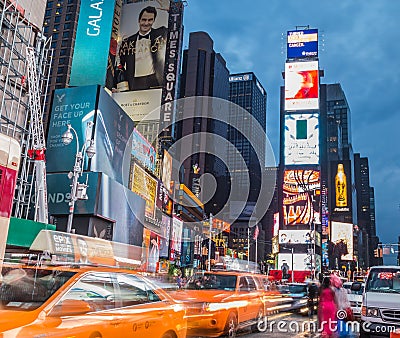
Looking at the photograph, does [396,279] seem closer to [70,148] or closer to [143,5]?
[70,148]

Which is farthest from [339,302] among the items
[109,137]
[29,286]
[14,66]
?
[109,137]

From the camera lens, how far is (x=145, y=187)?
56.2 metres

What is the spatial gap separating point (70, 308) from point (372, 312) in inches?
303

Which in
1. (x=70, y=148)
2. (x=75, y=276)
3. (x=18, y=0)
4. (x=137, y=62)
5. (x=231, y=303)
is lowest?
(x=231, y=303)

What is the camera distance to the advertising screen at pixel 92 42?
164 feet

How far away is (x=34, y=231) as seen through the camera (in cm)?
2478

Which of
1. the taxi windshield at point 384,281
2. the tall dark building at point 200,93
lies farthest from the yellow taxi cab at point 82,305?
the tall dark building at point 200,93

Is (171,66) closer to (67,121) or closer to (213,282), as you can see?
(67,121)

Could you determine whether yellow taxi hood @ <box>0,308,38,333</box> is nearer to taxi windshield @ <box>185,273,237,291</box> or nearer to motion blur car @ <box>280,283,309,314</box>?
taxi windshield @ <box>185,273,237,291</box>

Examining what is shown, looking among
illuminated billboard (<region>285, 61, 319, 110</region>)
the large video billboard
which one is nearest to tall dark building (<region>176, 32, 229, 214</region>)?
illuminated billboard (<region>285, 61, 319, 110</region>)

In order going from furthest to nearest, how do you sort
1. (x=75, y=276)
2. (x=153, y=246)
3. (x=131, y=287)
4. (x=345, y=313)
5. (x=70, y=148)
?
(x=153, y=246) → (x=70, y=148) → (x=345, y=313) → (x=131, y=287) → (x=75, y=276)

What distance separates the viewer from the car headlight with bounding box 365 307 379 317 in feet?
33.8

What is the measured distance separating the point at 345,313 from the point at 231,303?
2.75 m

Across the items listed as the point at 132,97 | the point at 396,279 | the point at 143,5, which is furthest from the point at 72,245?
the point at 143,5
